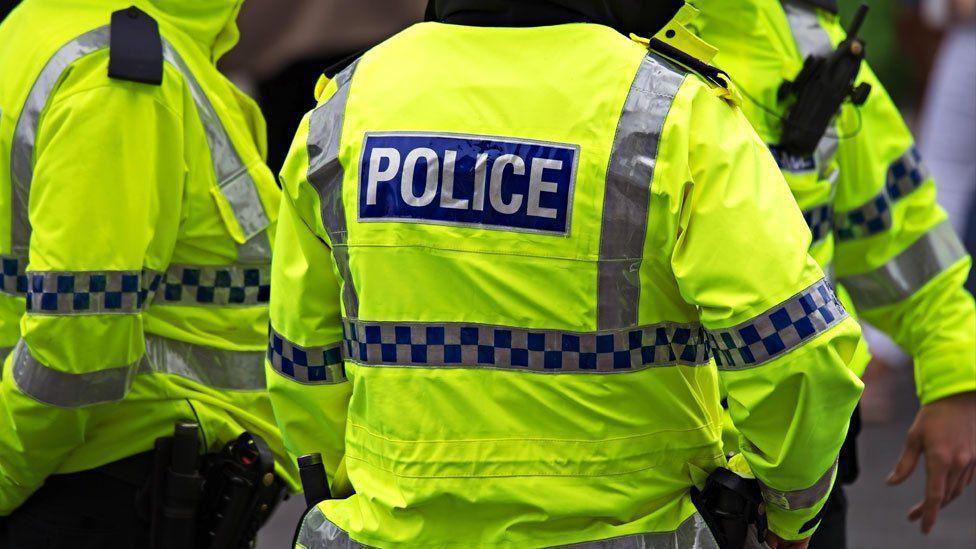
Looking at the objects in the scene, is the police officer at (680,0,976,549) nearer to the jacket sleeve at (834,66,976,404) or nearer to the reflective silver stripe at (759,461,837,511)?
the jacket sleeve at (834,66,976,404)

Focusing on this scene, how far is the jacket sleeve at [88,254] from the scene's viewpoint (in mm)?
2709

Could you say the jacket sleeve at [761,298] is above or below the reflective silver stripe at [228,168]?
above

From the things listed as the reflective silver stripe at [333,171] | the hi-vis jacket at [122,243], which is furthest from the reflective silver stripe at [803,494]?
the hi-vis jacket at [122,243]

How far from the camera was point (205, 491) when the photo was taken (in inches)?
119

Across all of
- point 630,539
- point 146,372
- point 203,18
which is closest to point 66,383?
point 146,372

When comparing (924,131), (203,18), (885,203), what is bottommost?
(924,131)

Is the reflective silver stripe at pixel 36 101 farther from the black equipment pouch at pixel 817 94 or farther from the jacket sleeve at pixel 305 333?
the black equipment pouch at pixel 817 94

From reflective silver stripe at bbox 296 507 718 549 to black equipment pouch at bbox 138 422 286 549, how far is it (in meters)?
0.66

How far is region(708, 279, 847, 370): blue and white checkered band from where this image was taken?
6.52 feet

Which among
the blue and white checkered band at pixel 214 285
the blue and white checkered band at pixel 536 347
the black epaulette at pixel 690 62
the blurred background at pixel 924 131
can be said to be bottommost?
the blurred background at pixel 924 131

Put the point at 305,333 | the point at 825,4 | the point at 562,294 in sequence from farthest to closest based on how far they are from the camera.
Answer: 1. the point at 825,4
2. the point at 305,333
3. the point at 562,294

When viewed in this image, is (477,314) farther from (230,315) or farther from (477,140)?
(230,315)

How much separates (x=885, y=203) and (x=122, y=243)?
1.73 metres

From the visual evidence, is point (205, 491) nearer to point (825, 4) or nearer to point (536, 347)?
point (536, 347)
